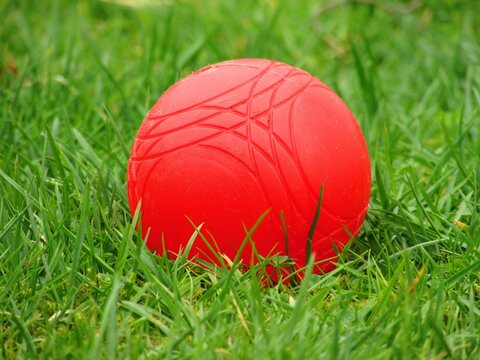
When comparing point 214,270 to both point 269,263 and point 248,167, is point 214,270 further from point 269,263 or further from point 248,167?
point 248,167

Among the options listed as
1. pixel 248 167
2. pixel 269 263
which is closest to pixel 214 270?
pixel 269 263

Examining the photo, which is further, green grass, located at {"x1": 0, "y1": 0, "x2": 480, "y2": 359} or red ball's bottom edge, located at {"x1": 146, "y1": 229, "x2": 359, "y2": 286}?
red ball's bottom edge, located at {"x1": 146, "y1": 229, "x2": 359, "y2": 286}

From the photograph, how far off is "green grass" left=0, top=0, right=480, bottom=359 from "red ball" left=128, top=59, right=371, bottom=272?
0.10 m

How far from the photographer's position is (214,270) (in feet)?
7.56

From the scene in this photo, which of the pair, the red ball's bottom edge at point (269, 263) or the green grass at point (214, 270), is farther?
the red ball's bottom edge at point (269, 263)

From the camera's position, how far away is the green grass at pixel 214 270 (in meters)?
2.04

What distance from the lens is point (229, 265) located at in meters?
2.28

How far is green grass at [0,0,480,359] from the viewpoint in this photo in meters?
2.04

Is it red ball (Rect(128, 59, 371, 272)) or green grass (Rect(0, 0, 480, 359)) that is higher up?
red ball (Rect(128, 59, 371, 272))

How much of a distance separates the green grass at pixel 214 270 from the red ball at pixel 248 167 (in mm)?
98

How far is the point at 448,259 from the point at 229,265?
656mm

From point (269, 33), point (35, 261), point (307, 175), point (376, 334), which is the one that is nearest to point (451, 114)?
point (269, 33)

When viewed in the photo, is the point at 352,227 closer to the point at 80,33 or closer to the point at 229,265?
the point at 229,265

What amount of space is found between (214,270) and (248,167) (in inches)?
12.3
